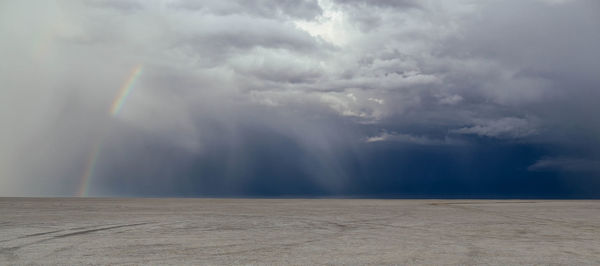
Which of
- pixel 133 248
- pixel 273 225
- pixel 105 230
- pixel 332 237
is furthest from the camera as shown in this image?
pixel 273 225

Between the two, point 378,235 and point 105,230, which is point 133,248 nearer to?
point 105,230

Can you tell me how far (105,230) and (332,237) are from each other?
32.8ft

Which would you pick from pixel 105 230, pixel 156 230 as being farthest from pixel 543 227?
pixel 105 230

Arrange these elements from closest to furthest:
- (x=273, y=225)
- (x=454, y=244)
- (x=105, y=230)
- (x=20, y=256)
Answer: (x=20, y=256)
(x=454, y=244)
(x=105, y=230)
(x=273, y=225)

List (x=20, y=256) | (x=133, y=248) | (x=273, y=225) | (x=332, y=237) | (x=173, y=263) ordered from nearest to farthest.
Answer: (x=173, y=263)
(x=20, y=256)
(x=133, y=248)
(x=332, y=237)
(x=273, y=225)

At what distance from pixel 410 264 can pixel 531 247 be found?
6.18m

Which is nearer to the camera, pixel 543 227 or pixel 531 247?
pixel 531 247

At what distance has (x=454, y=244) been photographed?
17.6 m

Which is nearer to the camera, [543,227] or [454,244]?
[454,244]

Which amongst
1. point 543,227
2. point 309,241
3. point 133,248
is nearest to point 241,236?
point 309,241

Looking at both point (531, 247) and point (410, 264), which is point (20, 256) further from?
point (531, 247)

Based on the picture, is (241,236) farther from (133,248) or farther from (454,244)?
(454,244)

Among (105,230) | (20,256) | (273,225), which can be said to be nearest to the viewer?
(20,256)

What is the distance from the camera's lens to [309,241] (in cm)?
1820
